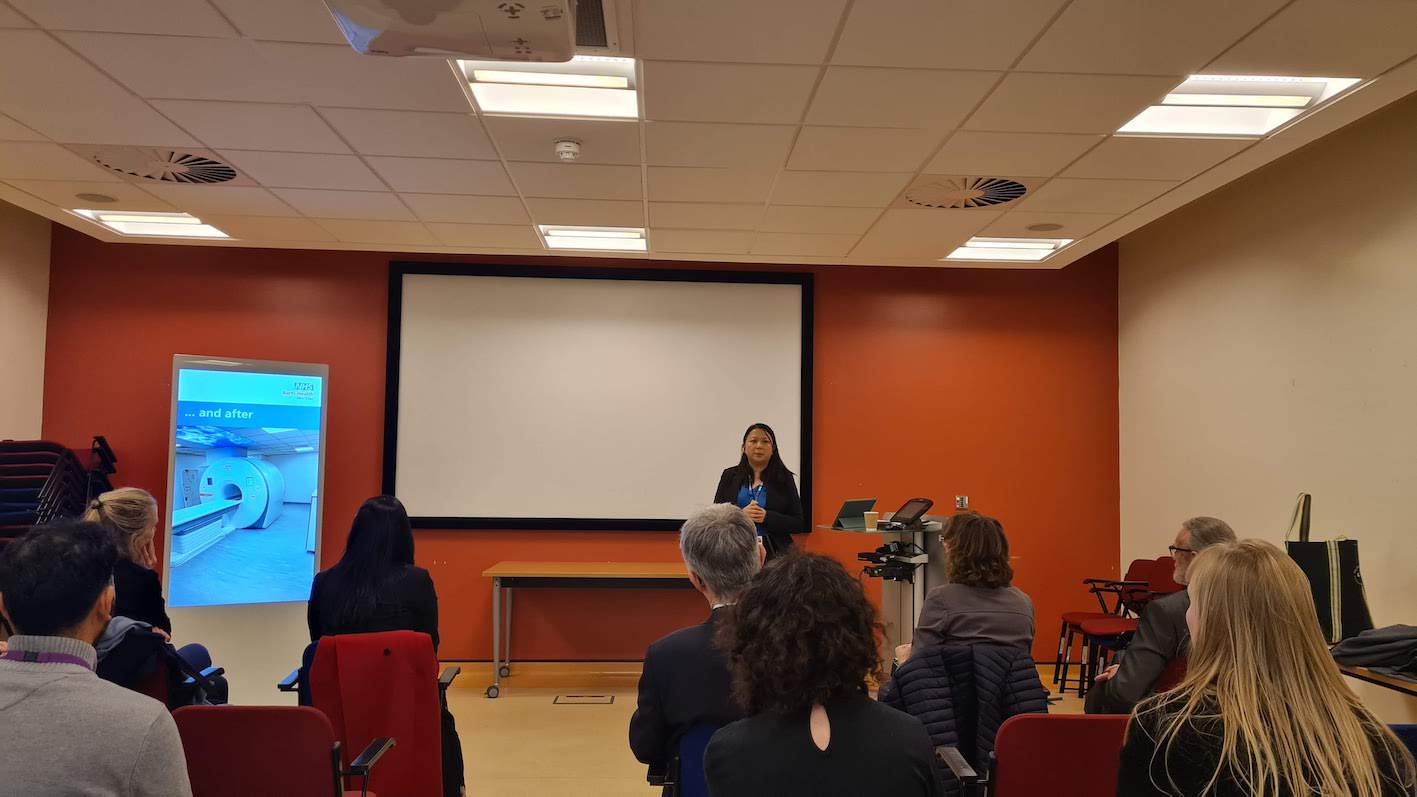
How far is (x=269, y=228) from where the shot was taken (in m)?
5.22

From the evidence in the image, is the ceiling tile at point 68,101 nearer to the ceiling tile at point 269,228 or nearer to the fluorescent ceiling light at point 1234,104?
the ceiling tile at point 269,228

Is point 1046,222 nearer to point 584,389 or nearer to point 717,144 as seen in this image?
point 717,144

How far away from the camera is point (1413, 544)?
376 centimetres

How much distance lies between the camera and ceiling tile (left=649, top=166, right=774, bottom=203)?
410cm

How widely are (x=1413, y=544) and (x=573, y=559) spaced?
14.9ft

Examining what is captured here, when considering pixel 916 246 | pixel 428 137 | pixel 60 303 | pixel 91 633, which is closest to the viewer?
pixel 91 633

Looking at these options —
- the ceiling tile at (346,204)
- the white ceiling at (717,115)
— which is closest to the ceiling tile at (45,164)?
the white ceiling at (717,115)

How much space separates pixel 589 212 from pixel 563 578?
2202mm

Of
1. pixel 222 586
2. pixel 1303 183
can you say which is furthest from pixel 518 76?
pixel 1303 183

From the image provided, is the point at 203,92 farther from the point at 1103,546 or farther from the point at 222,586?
Result: the point at 1103,546

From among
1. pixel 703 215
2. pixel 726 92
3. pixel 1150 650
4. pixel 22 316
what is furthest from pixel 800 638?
pixel 22 316

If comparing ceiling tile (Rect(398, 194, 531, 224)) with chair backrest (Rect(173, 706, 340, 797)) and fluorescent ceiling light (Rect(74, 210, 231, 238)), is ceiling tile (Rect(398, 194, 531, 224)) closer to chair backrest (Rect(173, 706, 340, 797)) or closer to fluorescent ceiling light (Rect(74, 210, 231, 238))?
fluorescent ceiling light (Rect(74, 210, 231, 238))

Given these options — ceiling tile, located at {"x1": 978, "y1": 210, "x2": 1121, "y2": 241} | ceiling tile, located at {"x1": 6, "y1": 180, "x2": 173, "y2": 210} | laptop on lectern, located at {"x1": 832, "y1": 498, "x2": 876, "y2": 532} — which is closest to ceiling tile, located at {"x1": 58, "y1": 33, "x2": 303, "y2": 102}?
ceiling tile, located at {"x1": 6, "y1": 180, "x2": 173, "y2": 210}

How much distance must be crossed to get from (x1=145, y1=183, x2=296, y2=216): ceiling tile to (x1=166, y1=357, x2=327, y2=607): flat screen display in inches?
32.3
